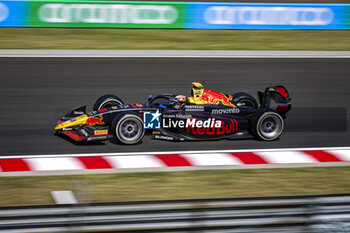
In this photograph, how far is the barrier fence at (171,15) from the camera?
18.4 meters

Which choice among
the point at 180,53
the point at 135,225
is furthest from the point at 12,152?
the point at 180,53

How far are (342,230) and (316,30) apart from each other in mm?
14822

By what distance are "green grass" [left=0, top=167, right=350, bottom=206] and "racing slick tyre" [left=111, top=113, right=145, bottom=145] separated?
146 centimetres

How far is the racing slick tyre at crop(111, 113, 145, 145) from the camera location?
10.5 m

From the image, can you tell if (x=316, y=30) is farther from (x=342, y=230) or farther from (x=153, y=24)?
(x=342, y=230)

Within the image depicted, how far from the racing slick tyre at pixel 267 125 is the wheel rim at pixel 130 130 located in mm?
2358

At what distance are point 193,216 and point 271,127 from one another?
5936 mm

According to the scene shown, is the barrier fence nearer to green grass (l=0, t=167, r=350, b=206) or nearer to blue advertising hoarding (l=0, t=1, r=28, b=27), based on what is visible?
blue advertising hoarding (l=0, t=1, r=28, b=27)

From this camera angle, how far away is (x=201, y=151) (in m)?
10.8

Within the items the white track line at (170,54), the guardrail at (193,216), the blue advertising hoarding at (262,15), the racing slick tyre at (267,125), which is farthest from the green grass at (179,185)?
the blue advertising hoarding at (262,15)

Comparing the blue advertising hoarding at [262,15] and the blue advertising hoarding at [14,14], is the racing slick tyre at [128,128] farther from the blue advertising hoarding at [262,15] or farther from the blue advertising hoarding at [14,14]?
the blue advertising hoarding at [262,15]

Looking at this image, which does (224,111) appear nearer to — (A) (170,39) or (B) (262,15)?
(A) (170,39)

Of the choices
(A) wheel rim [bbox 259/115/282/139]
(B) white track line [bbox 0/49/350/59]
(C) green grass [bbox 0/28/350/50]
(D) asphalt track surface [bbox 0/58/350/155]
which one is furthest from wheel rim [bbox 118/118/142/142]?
(C) green grass [bbox 0/28/350/50]

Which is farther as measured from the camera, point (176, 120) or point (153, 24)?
point (153, 24)
